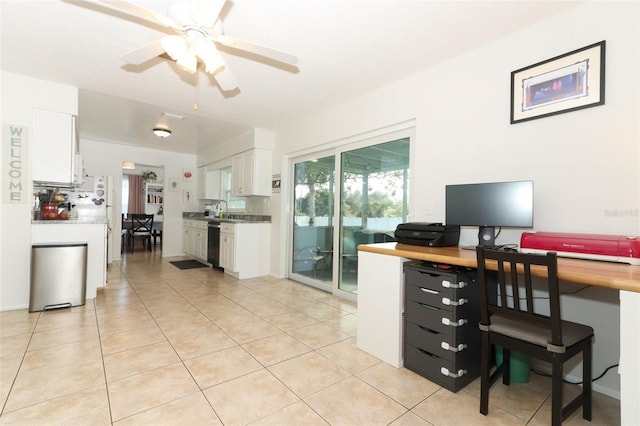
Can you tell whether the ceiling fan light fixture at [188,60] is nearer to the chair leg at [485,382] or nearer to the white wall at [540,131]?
the white wall at [540,131]

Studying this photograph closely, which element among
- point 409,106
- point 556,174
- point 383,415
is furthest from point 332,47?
point 383,415

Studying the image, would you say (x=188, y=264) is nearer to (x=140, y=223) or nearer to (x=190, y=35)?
(x=140, y=223)

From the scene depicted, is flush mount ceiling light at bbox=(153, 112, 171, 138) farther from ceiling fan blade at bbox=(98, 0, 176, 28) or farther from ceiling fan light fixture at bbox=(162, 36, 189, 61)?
ceiling fan blade at bbox=(98, 0, 176, 28)

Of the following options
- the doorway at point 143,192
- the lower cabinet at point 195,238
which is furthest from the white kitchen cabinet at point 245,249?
the doorway at point 143,192

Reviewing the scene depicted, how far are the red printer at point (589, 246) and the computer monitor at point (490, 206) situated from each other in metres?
0.16

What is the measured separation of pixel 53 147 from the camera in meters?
3.36

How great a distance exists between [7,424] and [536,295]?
3.28m

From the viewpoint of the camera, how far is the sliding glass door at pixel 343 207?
11.0 ft

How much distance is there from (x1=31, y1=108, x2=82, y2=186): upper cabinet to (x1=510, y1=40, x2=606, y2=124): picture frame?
451 centimetres

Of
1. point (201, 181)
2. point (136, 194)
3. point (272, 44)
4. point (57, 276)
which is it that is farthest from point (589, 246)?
point (136, 194)

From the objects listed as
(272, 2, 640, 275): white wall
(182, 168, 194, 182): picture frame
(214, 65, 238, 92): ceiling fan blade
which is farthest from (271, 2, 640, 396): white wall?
(182, 168, 194, 182): picture frame

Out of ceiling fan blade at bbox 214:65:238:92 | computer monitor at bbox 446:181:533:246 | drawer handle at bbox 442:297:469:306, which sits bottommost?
drawer handle at bbox 442:297:469:306

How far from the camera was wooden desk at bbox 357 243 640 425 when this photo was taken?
1161mm

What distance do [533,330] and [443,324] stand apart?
1.58 ft
